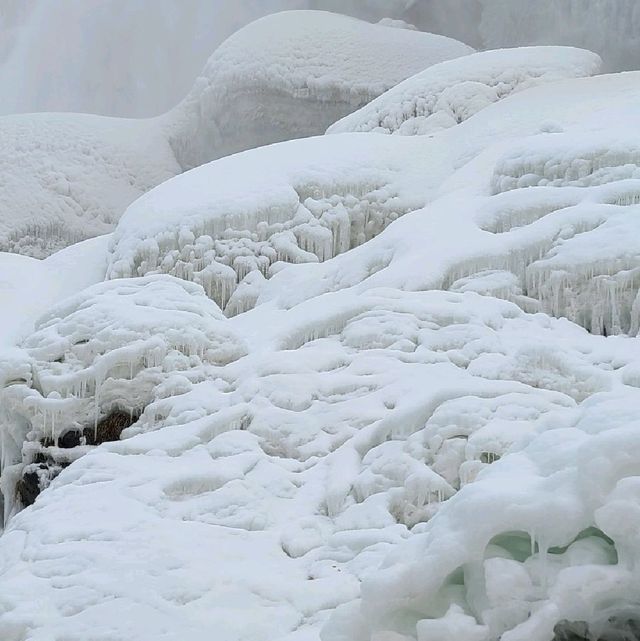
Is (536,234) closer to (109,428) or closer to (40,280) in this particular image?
(109,428)

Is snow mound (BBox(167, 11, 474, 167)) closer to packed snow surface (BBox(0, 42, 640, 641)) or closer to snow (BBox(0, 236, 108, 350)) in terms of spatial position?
snow (BBox(0, 236, 108, 350))

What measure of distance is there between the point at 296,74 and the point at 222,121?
4.39ft

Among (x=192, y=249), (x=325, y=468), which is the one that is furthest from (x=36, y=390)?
(x=192, y=249)

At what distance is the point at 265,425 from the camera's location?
4.61 m

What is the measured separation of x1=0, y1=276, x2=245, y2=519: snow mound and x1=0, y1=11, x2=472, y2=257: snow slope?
8.25m

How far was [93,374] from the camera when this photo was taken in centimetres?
530

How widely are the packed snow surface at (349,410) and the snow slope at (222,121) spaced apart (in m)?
5.89

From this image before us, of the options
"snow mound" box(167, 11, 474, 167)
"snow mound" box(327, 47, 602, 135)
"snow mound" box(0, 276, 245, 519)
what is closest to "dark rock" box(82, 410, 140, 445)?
"snow mound" box(0, 276, 245, 519)

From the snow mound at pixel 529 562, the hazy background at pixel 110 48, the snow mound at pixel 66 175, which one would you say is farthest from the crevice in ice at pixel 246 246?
the hazy background at pixel 110 48

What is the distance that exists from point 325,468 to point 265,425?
438 millimetres

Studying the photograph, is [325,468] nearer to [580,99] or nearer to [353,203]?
[353,203]

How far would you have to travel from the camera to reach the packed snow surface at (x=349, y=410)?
2064 millimetres

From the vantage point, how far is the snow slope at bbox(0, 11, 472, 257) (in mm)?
13828

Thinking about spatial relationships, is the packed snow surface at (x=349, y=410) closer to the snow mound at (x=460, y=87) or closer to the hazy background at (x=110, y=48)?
the snow mound at (x=460, y=87)
